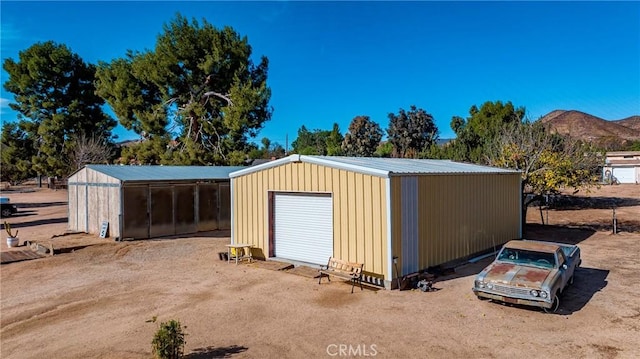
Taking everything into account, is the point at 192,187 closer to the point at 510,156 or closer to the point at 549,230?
the point at 510,156

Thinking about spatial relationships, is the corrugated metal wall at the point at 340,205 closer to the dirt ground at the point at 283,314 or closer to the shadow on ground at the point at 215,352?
the dirt ground at the point at 283,314

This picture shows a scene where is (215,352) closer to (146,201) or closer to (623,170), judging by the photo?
(146,201)

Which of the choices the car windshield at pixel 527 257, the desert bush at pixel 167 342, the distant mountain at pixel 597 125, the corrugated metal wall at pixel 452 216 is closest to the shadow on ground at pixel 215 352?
the desert bush at pixel 167 342

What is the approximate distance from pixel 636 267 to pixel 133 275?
49.3ft

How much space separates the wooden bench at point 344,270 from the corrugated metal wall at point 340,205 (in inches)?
13.0

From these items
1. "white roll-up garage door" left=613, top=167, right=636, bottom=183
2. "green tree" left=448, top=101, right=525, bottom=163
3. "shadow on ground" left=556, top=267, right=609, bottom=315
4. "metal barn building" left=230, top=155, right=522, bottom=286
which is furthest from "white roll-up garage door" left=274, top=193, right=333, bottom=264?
"white roll-up garage door" left=613, top=167, right=636, bottom=183

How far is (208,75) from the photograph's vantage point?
34062 mm

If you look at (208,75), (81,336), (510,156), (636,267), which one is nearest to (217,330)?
(81,336)

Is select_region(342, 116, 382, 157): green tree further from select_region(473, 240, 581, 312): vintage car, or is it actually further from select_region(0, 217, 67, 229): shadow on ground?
select_region(473, 240, 581, 312): vintage car

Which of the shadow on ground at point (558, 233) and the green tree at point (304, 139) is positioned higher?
the green tree at point (304, 139)

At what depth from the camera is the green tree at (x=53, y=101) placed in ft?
139

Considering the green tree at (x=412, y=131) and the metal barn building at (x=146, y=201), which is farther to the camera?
the green tree at (x=412, y=131)

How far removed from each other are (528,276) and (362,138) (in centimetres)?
5092

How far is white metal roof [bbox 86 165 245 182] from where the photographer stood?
18.8 metres
